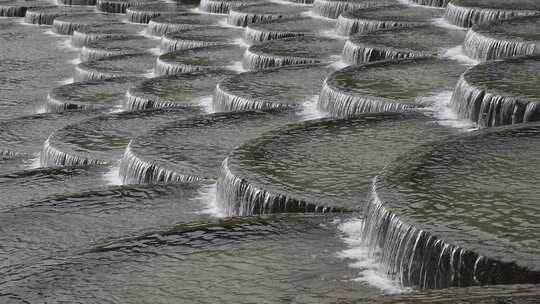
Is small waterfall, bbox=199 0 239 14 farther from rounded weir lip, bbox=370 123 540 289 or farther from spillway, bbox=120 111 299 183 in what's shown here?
rounded weir lip, bbox=370 123 540 289

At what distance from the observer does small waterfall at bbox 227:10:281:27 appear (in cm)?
2390

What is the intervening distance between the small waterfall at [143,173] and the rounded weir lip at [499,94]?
3.12 m

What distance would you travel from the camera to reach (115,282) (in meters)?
8.64

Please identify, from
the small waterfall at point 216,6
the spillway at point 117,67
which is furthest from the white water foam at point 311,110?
the small waterfall at point 216,6

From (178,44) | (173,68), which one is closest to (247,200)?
(173,68)

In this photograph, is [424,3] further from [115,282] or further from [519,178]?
[115,282]

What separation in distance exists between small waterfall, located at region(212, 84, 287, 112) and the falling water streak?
6.00 meters

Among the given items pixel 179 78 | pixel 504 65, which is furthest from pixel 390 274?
pixel 179 78

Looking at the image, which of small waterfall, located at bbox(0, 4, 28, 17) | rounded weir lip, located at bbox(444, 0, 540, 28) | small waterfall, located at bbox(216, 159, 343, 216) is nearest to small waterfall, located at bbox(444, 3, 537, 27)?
rounded weir lip, located at bbox(444, 0, 540, 28)

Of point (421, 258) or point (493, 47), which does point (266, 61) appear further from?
point (421, 258)

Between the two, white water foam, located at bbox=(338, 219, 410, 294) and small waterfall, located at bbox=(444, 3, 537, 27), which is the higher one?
small waterfall, located at bbox=(444, 3, 537, 27)

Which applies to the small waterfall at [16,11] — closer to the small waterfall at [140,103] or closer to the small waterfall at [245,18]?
the small waterfall at [245,18]

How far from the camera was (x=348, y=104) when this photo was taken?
45.8ft

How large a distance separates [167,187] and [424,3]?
458 inches
